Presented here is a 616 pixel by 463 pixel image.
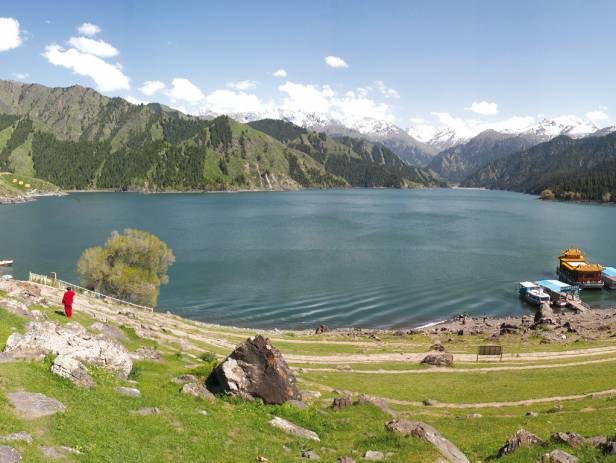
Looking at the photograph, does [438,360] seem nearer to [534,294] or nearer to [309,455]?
[309,455]

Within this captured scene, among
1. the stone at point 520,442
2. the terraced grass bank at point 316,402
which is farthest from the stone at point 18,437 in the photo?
the stone at point 520,442

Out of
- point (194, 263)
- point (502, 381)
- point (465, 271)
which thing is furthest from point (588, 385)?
point (194, 263)

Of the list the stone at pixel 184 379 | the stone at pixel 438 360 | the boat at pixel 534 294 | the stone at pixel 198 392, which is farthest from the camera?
the boat at pixel 534 294

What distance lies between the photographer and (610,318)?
8031 centimetres

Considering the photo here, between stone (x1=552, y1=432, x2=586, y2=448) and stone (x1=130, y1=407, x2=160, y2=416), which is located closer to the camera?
stone (x1=552, y1=432, x2=586, y2=448)

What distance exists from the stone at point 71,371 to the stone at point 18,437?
6.29 m

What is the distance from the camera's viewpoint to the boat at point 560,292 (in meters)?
96.3

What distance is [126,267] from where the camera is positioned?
73.7 meters

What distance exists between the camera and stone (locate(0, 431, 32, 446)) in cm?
1590

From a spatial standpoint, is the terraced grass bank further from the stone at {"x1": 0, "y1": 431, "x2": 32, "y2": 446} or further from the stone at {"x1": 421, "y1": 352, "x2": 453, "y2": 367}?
the stone at {"x1": 421, "y1": 352, "x2": 453, "y2": 367}

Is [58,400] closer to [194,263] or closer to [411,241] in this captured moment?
[194,263]

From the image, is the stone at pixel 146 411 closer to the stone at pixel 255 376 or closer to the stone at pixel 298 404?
the stone at pixel 255 376

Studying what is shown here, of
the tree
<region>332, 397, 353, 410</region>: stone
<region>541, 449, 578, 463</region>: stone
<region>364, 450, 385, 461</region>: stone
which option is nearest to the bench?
<region>332, 397, 353, 410</region>: stone

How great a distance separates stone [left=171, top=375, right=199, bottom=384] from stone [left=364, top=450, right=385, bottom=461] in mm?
12162
